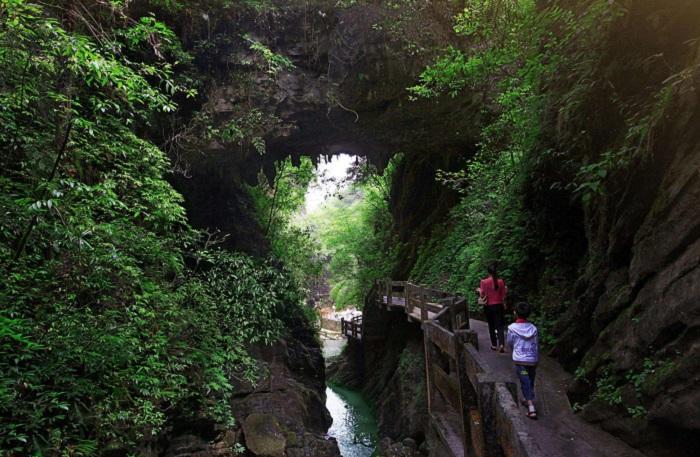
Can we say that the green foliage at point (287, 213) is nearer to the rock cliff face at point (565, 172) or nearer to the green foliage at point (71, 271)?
the rock cliff face at point (565, 172)

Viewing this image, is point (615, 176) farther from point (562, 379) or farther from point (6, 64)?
point (6, 64)

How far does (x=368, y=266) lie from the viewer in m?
27.3

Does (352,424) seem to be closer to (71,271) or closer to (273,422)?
(273,422)

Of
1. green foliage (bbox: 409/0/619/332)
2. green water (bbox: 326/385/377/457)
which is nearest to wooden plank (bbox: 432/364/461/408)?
green foliage (bbox: 409/0/619/332)

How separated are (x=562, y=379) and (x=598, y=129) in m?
4.07

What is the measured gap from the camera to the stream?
632 inches

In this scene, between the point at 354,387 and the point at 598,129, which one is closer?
the point at 598,129

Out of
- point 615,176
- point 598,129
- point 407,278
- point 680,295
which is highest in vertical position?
point 407,278

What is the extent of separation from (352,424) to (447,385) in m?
15.2

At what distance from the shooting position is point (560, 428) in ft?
14.5

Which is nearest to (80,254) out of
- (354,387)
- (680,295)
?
(680,295)

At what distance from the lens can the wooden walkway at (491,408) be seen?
2.63 meters

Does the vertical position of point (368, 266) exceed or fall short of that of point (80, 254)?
it exceeds it

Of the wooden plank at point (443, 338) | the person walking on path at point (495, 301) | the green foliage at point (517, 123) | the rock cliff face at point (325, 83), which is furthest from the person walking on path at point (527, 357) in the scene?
the rock cliff face at point (325, 83)
